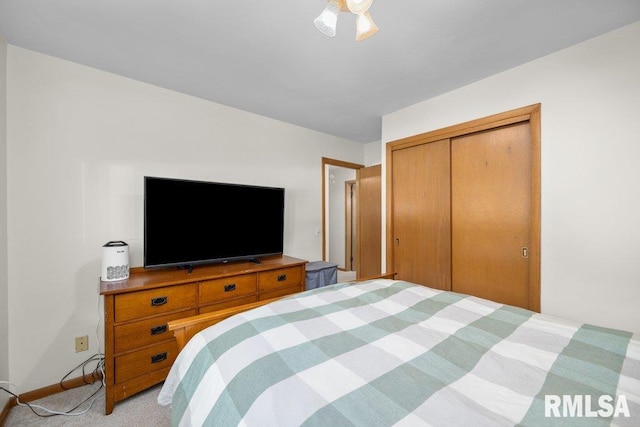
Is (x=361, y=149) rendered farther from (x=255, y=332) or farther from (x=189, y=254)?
(x=255, y=332)

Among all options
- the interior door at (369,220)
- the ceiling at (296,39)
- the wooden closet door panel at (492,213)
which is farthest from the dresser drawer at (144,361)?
the interior door at (369,220)

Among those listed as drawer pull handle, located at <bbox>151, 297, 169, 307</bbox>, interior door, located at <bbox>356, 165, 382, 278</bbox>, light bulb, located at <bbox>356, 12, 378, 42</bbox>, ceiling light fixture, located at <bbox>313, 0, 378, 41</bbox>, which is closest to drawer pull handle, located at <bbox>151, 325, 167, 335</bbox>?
drawer pull handle, located at <bbox>151, 297, 169, 307</bbox>

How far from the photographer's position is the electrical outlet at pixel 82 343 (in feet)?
6.43

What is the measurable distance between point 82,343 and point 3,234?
Answer: 0.94 metres

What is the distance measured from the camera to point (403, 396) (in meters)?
0.71

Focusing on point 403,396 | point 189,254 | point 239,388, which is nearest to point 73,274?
point 189,254

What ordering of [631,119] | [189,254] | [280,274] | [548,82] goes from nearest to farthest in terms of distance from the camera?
[631,119], [548,82], [189,254], [280,274]

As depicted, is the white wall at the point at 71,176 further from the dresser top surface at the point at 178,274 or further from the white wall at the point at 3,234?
the dresser top surface at the point at 178,274

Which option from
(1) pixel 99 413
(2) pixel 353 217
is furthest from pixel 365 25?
(2) pixel 353 217

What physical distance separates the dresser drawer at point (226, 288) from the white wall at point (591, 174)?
2.34 metres

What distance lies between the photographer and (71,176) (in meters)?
1.95

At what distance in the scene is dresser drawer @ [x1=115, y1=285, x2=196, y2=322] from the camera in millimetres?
1674

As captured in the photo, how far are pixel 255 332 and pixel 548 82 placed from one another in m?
2.62

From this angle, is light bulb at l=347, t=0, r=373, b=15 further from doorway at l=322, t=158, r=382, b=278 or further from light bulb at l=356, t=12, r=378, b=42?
doorway at l=322, t=158, r=382, b=278
